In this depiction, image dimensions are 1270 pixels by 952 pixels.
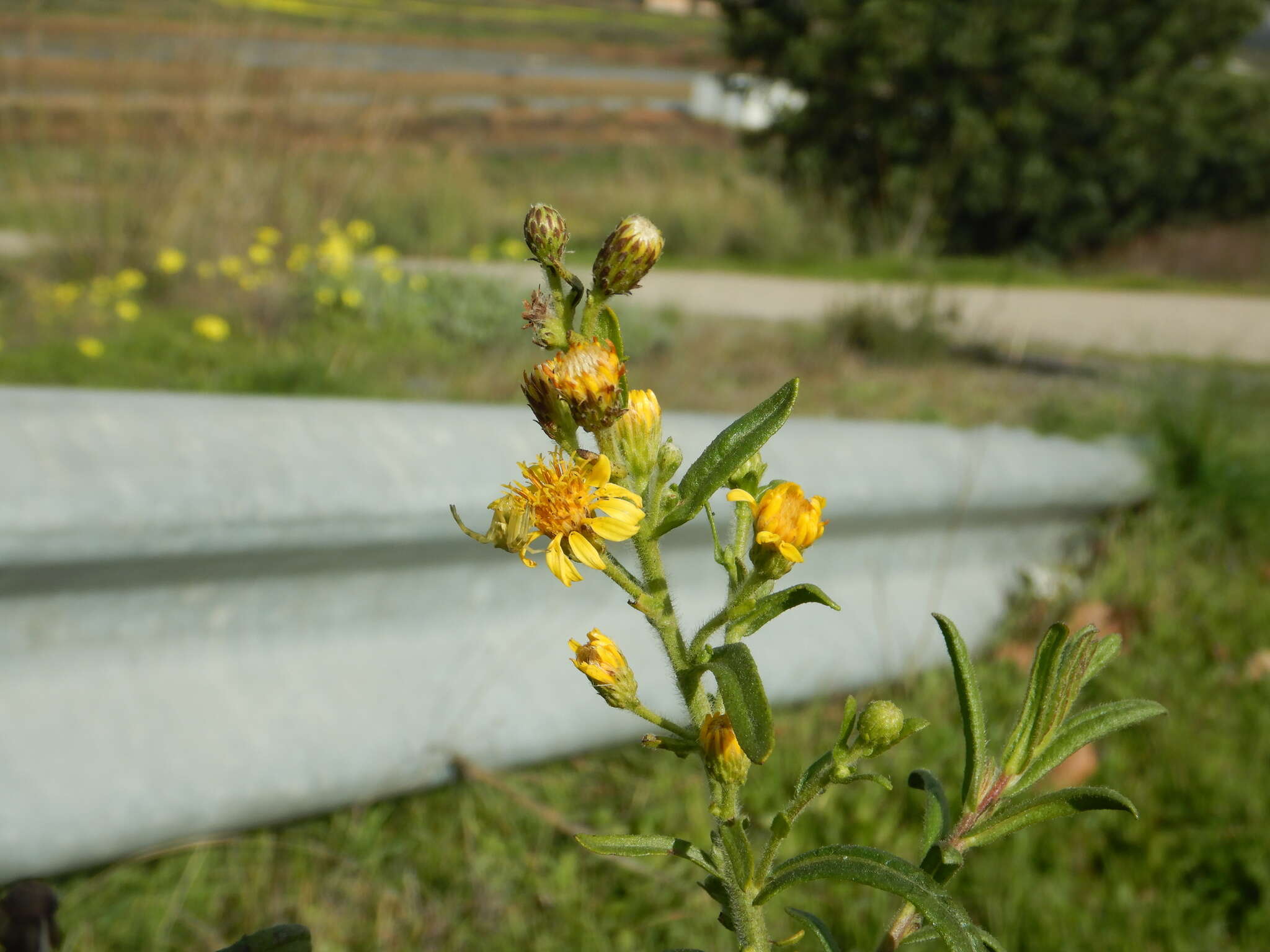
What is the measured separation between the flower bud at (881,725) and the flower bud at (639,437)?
0.61 feet

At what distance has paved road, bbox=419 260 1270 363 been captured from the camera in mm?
6129

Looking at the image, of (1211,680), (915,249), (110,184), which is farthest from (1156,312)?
(110,184)

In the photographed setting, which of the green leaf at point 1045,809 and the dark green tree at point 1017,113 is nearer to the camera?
the green leaf at point 1045,809

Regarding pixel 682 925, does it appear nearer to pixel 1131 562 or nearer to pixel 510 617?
pixel 510 617

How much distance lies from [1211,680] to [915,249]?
6.07 metres

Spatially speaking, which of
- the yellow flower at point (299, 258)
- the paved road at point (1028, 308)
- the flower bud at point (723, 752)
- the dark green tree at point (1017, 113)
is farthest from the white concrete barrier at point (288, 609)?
the dark green tree at point (1017, 113)

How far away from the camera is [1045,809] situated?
2.11 ft

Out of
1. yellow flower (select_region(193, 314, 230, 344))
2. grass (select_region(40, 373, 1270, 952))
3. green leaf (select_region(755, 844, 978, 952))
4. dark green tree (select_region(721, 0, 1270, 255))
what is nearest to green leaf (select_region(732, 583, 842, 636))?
green leaf (select_region(755, 844, 978, 952))

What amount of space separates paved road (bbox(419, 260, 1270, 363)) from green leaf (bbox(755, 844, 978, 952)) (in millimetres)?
5034

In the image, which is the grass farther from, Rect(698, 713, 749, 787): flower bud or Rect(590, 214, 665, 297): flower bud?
Rect(590, 214, 665, 297): flower bud

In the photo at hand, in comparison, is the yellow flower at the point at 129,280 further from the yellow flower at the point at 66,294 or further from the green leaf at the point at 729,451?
the green leaf at the point at 729,451

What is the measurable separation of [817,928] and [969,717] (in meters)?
0.15

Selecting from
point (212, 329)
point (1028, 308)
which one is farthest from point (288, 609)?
point (1028, 308)

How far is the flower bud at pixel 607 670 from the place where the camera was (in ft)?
2.23
